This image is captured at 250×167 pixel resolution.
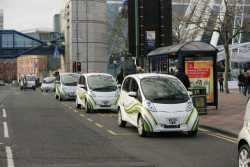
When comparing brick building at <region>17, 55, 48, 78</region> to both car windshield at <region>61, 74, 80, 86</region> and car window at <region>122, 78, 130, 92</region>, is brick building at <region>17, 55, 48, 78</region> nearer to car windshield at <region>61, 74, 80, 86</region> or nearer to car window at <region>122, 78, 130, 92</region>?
car windshield at <region>61, 74, 80, 86</region>

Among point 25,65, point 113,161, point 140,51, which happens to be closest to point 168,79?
point 113,161

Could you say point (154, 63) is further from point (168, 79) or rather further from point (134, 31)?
point (168, 79)

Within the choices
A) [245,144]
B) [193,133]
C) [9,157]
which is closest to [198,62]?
[193,133]

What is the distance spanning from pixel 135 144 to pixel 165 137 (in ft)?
6.09

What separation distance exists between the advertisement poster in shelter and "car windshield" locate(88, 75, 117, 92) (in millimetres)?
3787

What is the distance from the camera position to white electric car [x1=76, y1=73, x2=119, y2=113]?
83.7ft

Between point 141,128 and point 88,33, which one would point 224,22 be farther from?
point 88,33

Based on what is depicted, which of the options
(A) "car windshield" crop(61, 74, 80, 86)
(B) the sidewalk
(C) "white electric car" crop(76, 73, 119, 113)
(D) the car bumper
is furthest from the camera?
(A) "car windshield" crop(61, 74, 80, 86)

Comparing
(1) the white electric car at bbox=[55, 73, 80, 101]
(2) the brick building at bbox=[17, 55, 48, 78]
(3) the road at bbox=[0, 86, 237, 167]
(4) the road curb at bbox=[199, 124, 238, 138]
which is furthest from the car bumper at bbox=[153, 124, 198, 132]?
(2) the brick building at bbox=[17, 55, 48, 78]

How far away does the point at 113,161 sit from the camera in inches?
454

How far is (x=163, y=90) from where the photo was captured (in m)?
16.8

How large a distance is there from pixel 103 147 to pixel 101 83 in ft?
43.1

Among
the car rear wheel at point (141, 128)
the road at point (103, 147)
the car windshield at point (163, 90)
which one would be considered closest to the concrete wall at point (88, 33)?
the road at point (103, 147)

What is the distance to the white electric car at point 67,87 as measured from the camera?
123 feet
